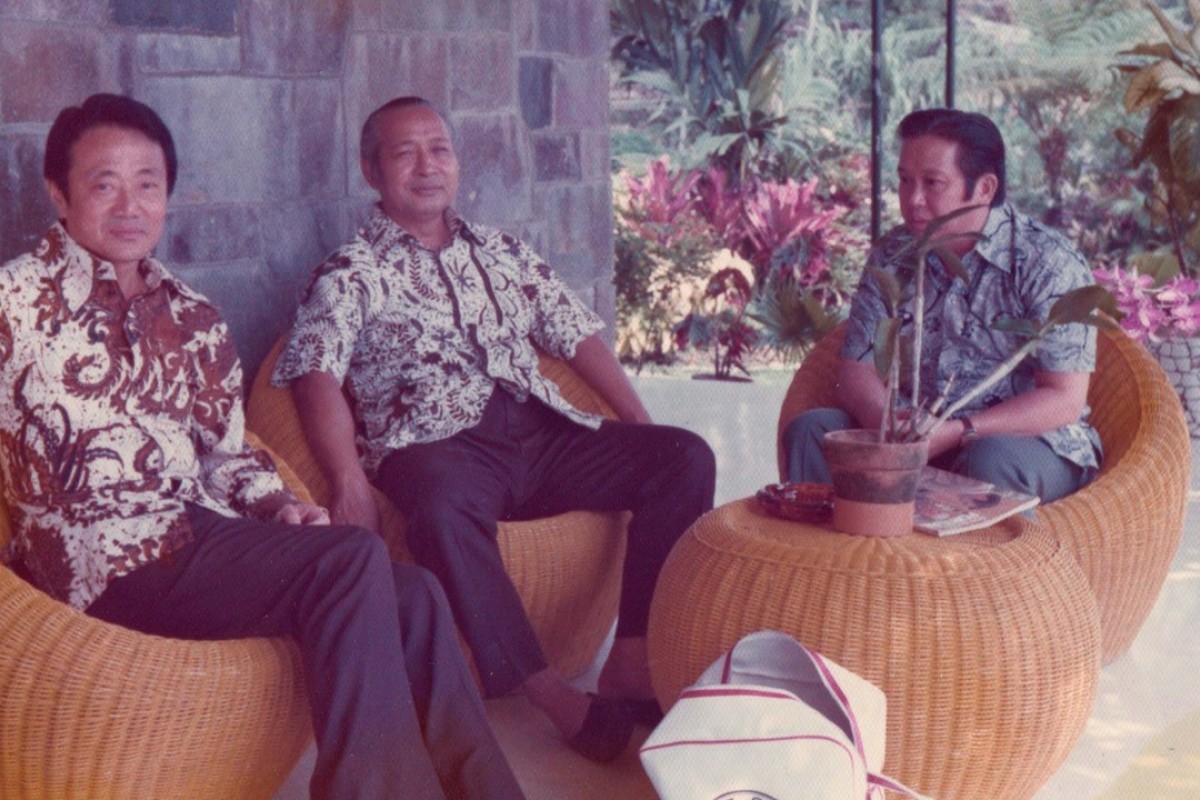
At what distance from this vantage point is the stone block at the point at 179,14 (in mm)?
2701

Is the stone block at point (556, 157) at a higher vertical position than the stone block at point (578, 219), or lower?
higher

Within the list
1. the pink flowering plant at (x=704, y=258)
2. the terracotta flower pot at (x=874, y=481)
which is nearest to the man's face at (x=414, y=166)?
the terracotta flower pot at (x=874, y=481)

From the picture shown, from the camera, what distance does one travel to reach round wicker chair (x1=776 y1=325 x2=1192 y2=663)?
2504 mm

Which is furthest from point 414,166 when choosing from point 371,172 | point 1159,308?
point 1159,308

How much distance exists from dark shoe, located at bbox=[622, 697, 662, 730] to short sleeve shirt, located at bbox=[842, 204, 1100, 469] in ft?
2.70

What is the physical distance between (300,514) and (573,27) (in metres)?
2.30

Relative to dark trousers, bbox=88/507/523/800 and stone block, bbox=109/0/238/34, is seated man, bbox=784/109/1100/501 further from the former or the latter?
stone block, bbox=109/0/238/34

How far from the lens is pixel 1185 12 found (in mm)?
10906

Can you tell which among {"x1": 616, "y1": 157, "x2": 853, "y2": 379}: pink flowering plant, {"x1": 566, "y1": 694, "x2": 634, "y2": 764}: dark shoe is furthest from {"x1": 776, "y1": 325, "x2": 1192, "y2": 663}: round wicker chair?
{"x1": 616, "y1": 157, "x2": 853, "y2": 379}: pink flowering plant

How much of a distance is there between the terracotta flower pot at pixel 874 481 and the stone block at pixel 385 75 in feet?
5.17

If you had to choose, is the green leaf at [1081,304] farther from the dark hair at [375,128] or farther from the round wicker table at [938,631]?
the dark hair at [375,128]

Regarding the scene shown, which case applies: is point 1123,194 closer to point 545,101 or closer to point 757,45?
point 757,45

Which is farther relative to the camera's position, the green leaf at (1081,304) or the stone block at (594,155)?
the stone block at (594,155)

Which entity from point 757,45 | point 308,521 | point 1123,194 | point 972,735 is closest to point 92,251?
point 308,521
